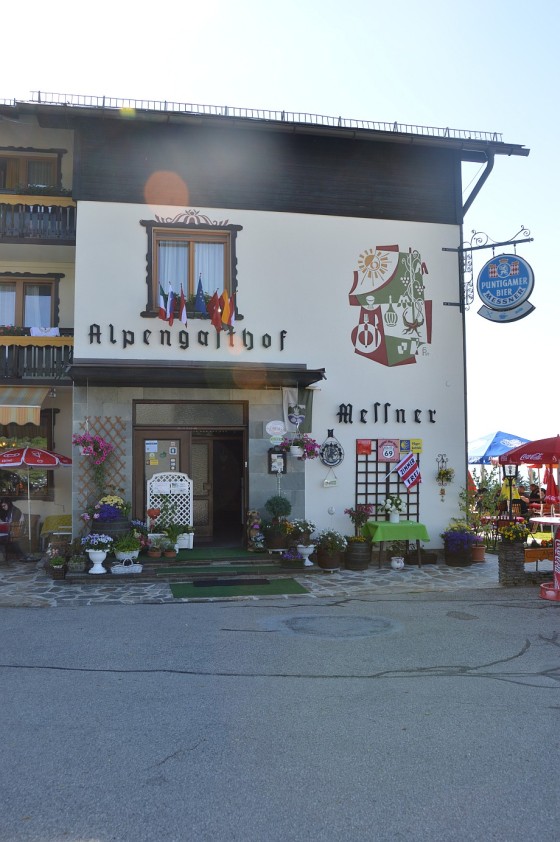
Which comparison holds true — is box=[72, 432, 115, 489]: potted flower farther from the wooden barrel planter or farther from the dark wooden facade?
the wooden barrel planter

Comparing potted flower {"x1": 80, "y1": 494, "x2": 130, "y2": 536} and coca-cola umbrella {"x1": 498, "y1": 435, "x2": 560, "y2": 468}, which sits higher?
coca-cola umbrella {"x1": 498, "y1": 435, "x2": 560, "y2": 468}

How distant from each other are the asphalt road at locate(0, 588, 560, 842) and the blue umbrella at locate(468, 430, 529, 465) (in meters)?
11.3

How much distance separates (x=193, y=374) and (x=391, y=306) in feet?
15.1

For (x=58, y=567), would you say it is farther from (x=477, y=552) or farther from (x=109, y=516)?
(x=477, y=552)

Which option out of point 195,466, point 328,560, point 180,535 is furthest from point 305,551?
point 195,466

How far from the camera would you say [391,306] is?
48.3 ft

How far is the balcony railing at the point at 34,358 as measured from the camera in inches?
579

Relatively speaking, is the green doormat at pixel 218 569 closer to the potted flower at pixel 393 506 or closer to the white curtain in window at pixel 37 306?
the potted flower at pixel 393 506

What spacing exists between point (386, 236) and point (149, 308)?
5.23m

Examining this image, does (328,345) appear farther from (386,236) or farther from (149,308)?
(149,308)

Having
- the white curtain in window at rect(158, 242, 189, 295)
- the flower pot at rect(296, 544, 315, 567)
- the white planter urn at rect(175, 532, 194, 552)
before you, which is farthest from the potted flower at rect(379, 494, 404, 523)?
the white curtain in window at rect(158, 242, 189, 295)

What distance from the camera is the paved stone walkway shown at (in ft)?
34.1

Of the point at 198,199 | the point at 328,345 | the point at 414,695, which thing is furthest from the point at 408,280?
the point at 414,695

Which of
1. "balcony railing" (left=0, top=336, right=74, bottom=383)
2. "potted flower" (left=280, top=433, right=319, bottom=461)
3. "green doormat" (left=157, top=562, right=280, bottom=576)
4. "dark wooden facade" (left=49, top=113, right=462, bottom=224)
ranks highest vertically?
"dark wooden facade" (left=49, top=113, right=462, bottom=224)
